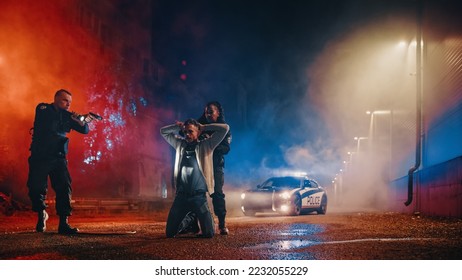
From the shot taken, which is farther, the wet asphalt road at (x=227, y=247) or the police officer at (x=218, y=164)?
the police officer at (x=218, y=164)

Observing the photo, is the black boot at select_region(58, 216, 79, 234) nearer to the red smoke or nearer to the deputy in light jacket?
the deputy in light jacket

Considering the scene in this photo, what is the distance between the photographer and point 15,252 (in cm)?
455

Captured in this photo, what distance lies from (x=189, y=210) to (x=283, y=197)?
766 cm

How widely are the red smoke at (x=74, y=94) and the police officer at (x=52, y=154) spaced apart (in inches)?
492

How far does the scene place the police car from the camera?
523 inches

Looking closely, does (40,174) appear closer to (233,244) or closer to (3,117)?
(233,244)

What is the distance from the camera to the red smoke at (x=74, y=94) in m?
18.0

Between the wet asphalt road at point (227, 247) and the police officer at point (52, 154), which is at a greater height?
the police officer at point (52, 154)

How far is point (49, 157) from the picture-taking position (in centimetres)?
625

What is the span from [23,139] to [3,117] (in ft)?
3.90

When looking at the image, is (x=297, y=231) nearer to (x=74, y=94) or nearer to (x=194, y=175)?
(x=194, y=175)

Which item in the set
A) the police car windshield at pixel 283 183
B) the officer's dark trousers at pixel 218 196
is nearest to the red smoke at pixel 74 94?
the police car windshield at pixel 283 183

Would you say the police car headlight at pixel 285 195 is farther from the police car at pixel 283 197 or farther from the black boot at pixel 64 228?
the black boot at pixel 64 228

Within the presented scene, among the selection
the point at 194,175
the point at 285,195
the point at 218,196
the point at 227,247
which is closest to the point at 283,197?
the point at 285,195
